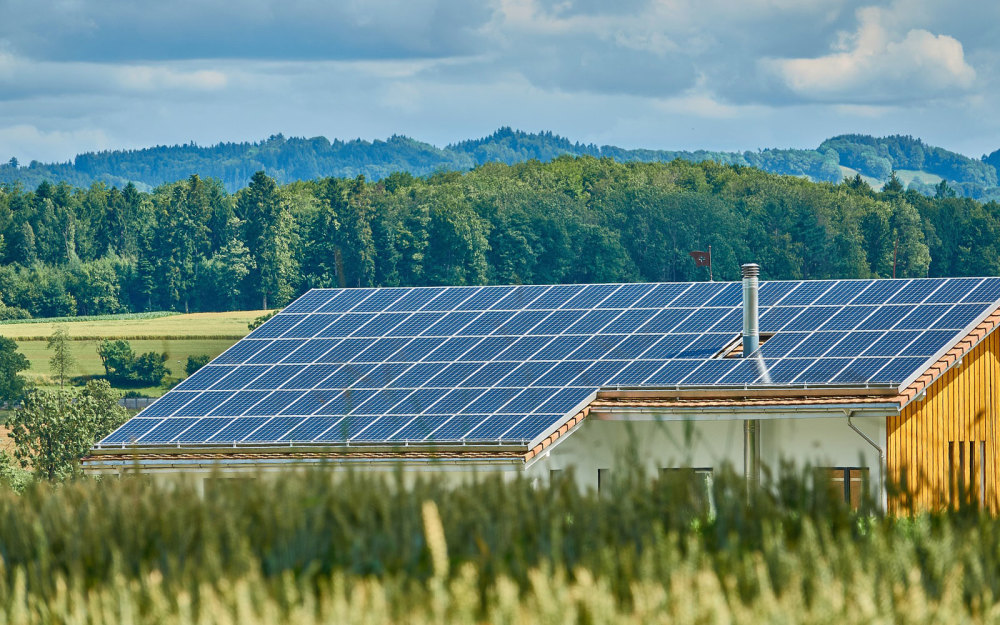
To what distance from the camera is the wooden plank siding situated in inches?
1068

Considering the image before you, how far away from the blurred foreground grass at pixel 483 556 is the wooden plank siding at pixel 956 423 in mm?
14542

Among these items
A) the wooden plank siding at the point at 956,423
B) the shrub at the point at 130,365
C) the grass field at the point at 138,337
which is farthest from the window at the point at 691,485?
the shrub at the point at 130,365

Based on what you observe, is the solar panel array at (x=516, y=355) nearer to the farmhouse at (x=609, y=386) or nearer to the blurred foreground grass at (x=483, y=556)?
the farmhouse at (x=609, y=386)

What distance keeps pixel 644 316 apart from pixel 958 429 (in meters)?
7.00

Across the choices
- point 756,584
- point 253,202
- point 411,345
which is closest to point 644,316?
point 411,345

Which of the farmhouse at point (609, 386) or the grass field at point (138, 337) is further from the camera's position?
the grass field at point (138, 337)

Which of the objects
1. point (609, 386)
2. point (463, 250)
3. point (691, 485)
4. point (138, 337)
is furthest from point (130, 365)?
point (691, 485)

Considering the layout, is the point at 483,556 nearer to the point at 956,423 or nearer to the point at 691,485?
the point at 691,485

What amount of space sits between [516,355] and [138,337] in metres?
135

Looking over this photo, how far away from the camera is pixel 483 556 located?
1162 centimetres

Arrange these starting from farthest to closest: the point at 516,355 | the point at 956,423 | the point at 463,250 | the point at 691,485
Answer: the point at 463,250, the point at 516,355, the point at 956,423, the point at 691,485

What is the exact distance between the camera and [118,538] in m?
12.9

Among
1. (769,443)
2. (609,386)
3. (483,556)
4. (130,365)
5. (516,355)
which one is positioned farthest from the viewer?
(130,365)

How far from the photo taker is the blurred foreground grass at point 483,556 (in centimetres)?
1010
